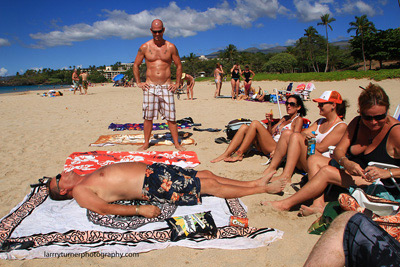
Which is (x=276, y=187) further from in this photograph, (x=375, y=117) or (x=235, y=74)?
(x=235, y=74)

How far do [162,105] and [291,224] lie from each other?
3388mm

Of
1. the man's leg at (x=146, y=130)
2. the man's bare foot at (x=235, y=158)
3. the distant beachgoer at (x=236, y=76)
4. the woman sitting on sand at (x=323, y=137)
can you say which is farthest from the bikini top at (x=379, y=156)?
the distant beachgoer at (x=236, y=76)

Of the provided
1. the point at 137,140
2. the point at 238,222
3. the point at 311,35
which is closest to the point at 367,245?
the point at 238,222

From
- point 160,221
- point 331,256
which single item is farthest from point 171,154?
point 331,256

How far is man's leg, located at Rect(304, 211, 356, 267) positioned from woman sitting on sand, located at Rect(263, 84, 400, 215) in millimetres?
894

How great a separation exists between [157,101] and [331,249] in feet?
13.6

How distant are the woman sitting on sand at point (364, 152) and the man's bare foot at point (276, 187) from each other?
1.03 ft

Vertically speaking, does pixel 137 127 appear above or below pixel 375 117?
below

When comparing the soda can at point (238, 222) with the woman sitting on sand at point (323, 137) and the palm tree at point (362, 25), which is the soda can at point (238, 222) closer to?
the woman sitting on sand at point (323, 137)

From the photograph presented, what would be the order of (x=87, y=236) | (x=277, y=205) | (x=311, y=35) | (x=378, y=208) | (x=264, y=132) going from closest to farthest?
(x=378, y=208) → (x=87, y=236) → (x=277, y=205) → (x=264, y=132) → (x=311, y=35)

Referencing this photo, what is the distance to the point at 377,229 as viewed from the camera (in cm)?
145

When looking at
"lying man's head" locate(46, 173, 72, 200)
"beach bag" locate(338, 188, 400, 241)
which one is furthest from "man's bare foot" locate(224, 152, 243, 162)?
"lying man's head" locate(46, 173, 72, 200)

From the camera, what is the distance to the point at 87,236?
2.41 metres

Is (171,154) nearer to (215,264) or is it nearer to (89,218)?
(89,218)
